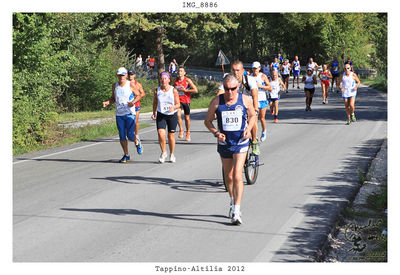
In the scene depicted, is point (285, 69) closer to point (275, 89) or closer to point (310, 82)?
point (310, 82)

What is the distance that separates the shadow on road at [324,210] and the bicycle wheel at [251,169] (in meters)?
1.12

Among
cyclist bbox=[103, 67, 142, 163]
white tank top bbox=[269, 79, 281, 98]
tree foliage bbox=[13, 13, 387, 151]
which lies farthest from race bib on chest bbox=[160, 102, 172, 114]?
white tank top bbox=[269, 79, 281, 98]

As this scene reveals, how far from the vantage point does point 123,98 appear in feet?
42.0

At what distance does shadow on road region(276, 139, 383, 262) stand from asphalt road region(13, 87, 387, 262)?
14 millimetres

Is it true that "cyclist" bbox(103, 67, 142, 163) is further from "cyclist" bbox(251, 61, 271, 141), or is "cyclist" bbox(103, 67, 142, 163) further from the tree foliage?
the tree foliage

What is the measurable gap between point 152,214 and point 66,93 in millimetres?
21128

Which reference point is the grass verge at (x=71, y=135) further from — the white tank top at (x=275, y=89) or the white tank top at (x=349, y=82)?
the white tank top at (x=349, y=82)

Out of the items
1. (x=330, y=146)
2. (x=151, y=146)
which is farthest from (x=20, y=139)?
(x=330, y=146)

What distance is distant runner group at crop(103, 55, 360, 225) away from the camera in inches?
307

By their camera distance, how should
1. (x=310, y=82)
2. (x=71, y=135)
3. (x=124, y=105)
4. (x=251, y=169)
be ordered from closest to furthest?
1. (x=251, y=169)
2. (x=124, y=105)
3. (x=71, y=135)
4. (x=310, y=82)

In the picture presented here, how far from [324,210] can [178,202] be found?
2203 mm

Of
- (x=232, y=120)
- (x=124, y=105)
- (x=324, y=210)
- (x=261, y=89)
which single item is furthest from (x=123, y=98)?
(x=324, y=210)

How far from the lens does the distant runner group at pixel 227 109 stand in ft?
25.6

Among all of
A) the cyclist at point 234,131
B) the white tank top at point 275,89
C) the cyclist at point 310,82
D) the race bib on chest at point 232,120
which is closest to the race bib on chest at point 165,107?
the cyclist at point 234,131
